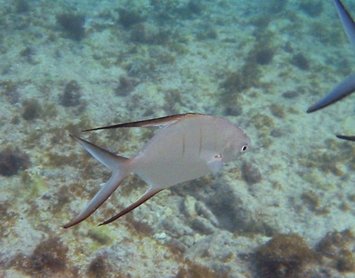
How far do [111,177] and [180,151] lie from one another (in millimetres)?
426

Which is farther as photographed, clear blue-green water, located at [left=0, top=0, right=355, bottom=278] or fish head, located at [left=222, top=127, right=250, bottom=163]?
clear blue-green water, located at [left=0, top=0, right=355, bottom=278]

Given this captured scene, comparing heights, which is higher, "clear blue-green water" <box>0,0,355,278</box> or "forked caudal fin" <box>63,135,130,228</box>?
"forked caudal fin" <box>63,135,130,228</box>

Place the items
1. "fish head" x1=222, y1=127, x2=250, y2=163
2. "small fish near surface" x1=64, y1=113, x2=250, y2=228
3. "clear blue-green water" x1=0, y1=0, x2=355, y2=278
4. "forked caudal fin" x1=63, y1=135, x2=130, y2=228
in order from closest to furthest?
1. "forked caudal fin" x1=63, y1=135, x2=130, y2=228
2. "small fish near surface" x1=64, y1=113, x2=250, y2=228
3. "fish head" x1=222, y1=127, x2=250, y2=163
4. "clear blue-green water" x1=0, y1=0, x2=355, y2=278

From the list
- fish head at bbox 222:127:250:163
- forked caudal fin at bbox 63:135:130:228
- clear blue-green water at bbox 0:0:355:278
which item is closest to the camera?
forked caudal fin at bbox 63:135:130:228

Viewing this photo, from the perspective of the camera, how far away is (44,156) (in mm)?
5938

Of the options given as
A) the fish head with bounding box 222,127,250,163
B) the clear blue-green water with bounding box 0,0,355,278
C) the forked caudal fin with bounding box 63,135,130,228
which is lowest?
the clear blue-green water with bounding box 0,0,355,278

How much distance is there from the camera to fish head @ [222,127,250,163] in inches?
86.6

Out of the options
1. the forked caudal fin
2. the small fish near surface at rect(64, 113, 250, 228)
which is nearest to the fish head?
the small fish near surface at rect(64, 113, 250, 228)

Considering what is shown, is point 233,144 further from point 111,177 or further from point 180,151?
point 111,177

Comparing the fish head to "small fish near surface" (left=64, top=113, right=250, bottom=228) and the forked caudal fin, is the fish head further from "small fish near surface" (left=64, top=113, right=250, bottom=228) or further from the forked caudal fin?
the forked caudal fin

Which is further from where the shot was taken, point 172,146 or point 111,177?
point 172,146

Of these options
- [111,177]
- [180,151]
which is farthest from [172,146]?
[111,177]

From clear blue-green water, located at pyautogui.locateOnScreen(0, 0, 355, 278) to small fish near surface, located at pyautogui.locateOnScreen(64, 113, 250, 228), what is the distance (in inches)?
91.5

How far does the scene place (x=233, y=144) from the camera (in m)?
2.21
